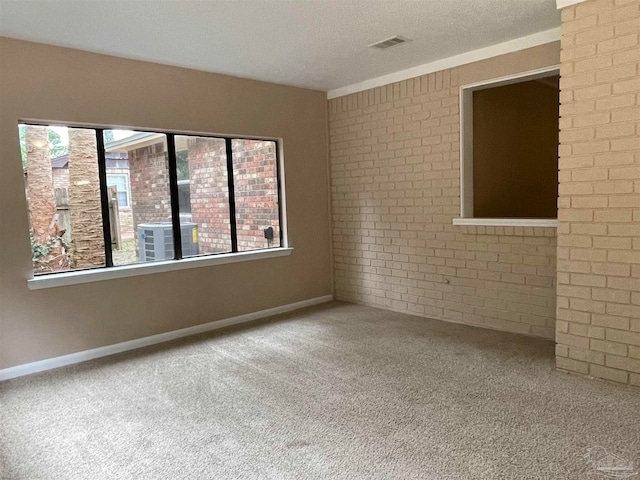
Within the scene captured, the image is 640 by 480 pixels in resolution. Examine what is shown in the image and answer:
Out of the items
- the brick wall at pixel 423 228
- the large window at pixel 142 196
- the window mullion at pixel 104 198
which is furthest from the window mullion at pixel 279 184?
the window mullion at pixel 104 198

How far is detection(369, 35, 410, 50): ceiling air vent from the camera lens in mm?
3723

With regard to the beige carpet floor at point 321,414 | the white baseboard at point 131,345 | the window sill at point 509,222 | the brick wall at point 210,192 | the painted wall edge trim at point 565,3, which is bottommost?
the beige carpet floor at point 321,414

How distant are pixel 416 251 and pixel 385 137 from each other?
133 cm

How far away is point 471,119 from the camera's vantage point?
4.41m

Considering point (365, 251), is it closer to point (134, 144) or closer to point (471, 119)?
point (471, 119)

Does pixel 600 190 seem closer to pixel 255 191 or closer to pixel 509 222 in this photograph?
pixel 509 222

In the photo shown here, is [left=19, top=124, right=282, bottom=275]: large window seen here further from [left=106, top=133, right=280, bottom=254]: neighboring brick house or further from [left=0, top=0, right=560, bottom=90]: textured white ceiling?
[left=0, top=0, right=560, bottom=90]: textured white ceiling

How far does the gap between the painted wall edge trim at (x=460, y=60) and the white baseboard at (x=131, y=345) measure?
2642 mm

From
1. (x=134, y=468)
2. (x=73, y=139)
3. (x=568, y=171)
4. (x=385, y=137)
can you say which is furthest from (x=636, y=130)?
(x=73, y=139)

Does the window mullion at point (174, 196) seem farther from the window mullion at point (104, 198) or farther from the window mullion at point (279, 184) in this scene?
the window mullion at point (279, 184)

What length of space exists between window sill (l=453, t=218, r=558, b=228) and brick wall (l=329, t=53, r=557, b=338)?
0.05 metres

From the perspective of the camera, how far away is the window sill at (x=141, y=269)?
11.9 feet

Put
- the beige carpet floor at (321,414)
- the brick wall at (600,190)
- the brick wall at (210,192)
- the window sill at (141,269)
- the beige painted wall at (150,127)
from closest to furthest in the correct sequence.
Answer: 1. the beige carpet floor at (321,414)
2. the brick wall at (600,190)
3. the beige painted wall at (150,127)
4. the window sill at (141,269)
5. the brick wall at (210,192)

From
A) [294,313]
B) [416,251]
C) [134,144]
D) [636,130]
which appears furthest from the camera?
[294,313]
